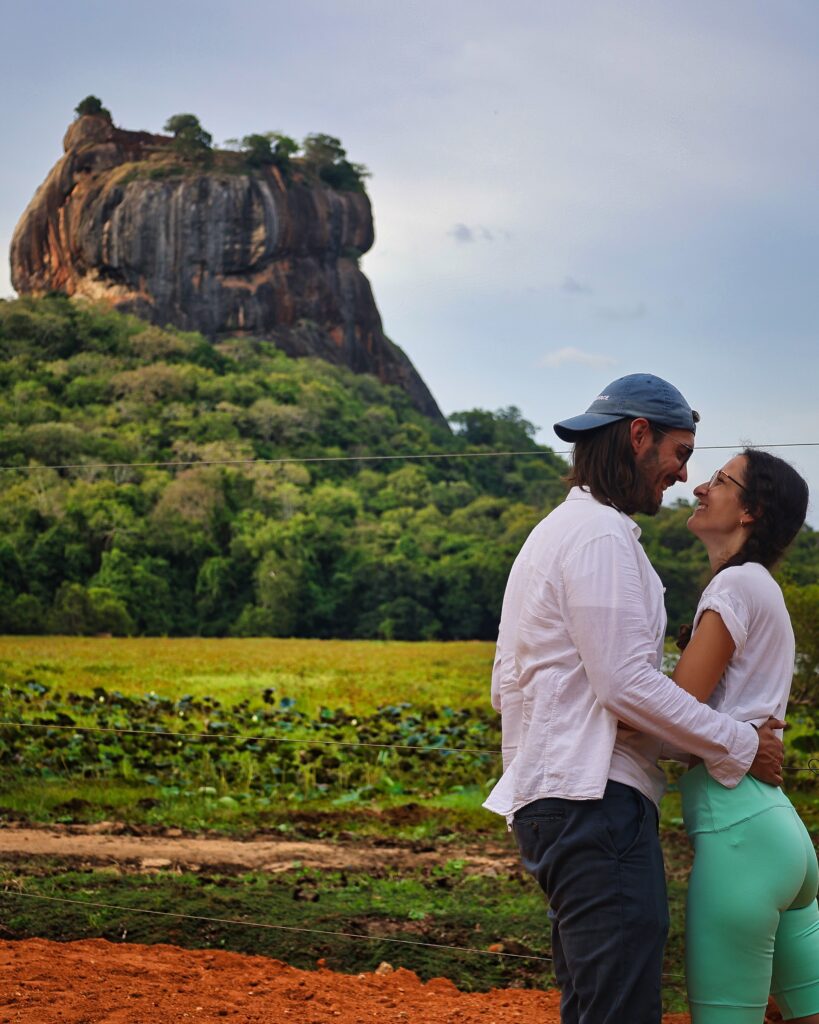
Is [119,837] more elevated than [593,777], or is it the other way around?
[593,777]

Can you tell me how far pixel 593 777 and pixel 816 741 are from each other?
273cm

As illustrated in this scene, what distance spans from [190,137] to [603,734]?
19.0 meters

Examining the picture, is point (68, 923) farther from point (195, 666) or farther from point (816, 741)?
point (816, 741)

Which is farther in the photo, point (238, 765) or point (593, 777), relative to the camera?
point (238, 765)

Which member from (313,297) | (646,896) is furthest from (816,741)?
(313,297)

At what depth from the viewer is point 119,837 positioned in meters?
4.64

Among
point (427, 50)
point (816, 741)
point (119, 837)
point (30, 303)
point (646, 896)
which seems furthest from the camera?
point (30, 303)

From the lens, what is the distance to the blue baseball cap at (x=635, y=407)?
1700 millimetres

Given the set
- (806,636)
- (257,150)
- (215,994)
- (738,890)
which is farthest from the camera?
(257,150)

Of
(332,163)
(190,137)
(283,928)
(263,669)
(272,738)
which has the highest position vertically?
(332,163)

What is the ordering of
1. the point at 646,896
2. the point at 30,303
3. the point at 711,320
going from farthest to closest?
the point at 30,303
the point at 711,320
the point at 646,896

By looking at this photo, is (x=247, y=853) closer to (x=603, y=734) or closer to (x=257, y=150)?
(x=603, y=734)

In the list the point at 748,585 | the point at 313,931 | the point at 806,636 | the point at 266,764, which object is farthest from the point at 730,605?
the point at 266,764

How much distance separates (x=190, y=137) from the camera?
18.9 meters
